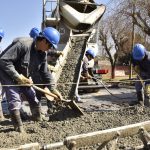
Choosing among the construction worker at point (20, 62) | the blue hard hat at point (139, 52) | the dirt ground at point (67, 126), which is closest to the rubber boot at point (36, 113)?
the dirt ground at point (67, 126)

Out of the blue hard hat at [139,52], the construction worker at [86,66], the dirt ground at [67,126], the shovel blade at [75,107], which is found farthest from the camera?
the construction worker at [86,66]

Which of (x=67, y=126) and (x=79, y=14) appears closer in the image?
(x=67, y=126)

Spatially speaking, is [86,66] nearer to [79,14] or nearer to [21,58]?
[79,14]

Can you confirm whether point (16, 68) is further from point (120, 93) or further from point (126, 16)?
point (126, 16)

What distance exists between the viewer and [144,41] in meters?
31.4

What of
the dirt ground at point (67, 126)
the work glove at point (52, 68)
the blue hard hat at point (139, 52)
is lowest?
the dirt ground at point (67, 126)

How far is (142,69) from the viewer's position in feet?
28.2

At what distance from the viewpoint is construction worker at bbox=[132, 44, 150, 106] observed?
321 inches

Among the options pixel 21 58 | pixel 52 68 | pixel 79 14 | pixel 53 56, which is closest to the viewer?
pixel 21 58

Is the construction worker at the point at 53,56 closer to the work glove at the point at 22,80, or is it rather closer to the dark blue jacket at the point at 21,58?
the dark blue jacket at the point at 21,58

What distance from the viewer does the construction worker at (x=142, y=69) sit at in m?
8.16

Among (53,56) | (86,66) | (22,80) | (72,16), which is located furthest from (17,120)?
(72,16)

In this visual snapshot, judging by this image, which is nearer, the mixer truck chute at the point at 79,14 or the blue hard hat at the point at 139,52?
the blue hard hat at the point at 139,52

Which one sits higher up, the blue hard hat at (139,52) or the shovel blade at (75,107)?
the blue hard hat at (139,52)
